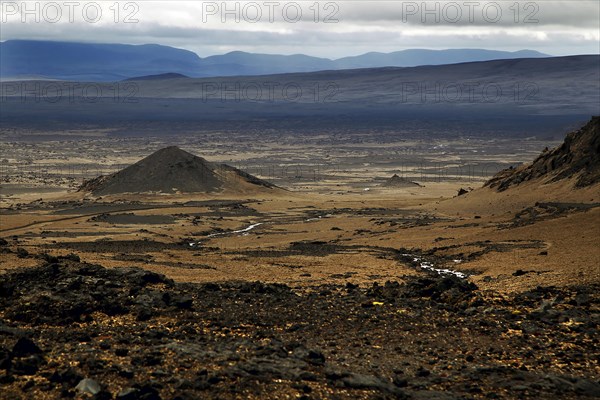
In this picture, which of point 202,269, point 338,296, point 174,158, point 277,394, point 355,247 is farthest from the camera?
point 174,158

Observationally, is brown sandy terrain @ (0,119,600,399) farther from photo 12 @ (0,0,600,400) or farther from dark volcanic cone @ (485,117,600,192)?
dark volcanic cone @ (485,117,600,192)

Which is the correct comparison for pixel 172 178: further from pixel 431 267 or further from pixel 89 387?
pixel 89 387

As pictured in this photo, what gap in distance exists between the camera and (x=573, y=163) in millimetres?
51469

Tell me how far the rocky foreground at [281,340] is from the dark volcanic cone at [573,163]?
2995 centimetres

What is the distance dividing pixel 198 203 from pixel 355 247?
32.3m

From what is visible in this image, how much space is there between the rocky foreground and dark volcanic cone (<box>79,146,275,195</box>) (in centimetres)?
5762

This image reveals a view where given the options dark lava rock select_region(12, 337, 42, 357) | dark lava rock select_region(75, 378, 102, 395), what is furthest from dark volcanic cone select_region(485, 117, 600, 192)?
dark lava rock select_region(75, 378, 102, 395)

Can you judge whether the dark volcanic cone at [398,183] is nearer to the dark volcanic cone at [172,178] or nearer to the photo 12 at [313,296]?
the dark volcanic cone at [172,178]

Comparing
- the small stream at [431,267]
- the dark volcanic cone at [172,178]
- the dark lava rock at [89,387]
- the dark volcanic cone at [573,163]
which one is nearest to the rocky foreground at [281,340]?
the dark lava rock at [89,387]

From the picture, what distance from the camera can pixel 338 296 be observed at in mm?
19766

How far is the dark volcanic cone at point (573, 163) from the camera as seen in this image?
160ft

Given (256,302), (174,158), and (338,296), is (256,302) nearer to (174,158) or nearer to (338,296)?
(338,296)

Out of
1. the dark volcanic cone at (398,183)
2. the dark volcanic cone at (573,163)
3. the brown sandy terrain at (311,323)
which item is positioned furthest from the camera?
the dark volcanic cone at (398,183)

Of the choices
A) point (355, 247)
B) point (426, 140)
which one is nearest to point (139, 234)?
point (355, 247)
